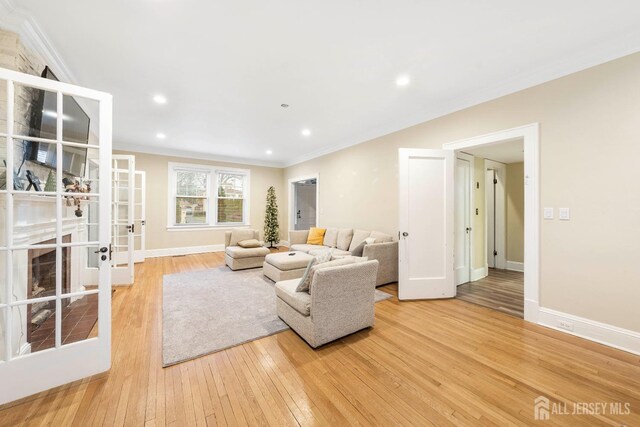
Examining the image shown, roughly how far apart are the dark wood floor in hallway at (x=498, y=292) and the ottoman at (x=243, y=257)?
3699mm

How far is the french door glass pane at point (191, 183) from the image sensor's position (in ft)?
22.0

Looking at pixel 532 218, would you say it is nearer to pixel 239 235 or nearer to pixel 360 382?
pixel 360 382

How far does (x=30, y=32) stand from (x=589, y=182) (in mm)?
5318

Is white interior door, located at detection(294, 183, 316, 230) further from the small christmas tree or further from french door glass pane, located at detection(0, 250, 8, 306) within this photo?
french door glass pane, located at detection(0, 250, 8, 306)

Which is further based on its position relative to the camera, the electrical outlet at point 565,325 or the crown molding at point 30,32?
the electrical outlet at point 565,325

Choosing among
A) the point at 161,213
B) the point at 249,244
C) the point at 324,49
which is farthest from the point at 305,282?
the point at 161,213

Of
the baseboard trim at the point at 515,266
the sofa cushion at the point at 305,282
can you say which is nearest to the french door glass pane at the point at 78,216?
the sofa cushion at the point at 305,282

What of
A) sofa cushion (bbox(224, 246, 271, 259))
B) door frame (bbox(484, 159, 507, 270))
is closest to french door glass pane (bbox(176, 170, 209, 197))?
sofa cushion (bbox(224, 246, 271, 259))

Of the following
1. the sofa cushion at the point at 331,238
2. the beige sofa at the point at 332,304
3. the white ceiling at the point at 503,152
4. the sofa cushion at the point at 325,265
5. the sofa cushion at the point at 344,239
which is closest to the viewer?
the beige sofa at the point at 332,304

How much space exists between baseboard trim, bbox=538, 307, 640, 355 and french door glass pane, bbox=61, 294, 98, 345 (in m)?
4.78

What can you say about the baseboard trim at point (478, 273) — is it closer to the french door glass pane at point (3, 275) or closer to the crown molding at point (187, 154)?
the french door glass pane at point (3, 275)

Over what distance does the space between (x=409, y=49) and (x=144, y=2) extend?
7.51 ft

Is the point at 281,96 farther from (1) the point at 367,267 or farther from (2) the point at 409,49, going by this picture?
(1) the point at 367,267

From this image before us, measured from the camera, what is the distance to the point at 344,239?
505cm
